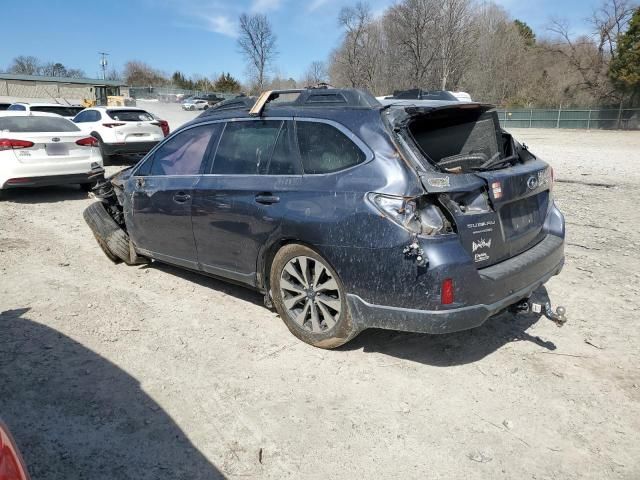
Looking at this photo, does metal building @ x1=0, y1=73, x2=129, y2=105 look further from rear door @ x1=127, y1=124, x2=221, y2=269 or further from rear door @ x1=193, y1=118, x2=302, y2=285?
rear door @ x1=193, y1=118, x2=302, y2=285

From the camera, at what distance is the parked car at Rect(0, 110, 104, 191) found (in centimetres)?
861

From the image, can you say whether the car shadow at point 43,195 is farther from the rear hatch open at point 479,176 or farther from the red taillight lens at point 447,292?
the red taillight lens at point 447,292

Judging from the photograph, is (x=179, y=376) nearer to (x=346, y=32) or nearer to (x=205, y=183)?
(x=205, y=183)

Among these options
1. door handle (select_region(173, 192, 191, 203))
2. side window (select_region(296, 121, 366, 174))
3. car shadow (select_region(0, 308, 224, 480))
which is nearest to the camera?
car shadow (select_region(0, 308, 224, 480))

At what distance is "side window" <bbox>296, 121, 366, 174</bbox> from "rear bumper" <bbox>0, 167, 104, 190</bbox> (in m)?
5.49

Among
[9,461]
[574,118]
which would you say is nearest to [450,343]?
[9,461]

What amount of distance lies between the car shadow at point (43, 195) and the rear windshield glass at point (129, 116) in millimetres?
3253

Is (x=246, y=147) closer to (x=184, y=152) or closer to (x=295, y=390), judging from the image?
(x=184, y=152)

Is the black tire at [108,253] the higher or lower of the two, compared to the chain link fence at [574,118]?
lower

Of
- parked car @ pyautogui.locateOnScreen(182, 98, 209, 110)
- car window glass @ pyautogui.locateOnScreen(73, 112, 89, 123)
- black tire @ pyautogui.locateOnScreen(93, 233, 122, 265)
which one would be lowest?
black tire @ pyautogui.locateOnScreen(93, 233, 122, 265)

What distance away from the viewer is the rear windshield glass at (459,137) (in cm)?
364

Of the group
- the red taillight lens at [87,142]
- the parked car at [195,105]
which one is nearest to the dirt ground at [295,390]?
the red taillight lens at [87,142]

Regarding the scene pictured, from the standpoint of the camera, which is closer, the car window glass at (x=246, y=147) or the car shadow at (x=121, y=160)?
the car window glass at (x=246, y=147)

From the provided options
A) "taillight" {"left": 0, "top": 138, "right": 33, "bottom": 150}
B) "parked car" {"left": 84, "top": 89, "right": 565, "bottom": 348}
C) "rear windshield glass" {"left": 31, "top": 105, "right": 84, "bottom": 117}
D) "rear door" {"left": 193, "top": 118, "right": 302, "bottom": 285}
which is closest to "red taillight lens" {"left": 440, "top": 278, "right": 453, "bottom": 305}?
"parked car" {"left": 84, "top": 89, "right": 565, "bottom": 348}
